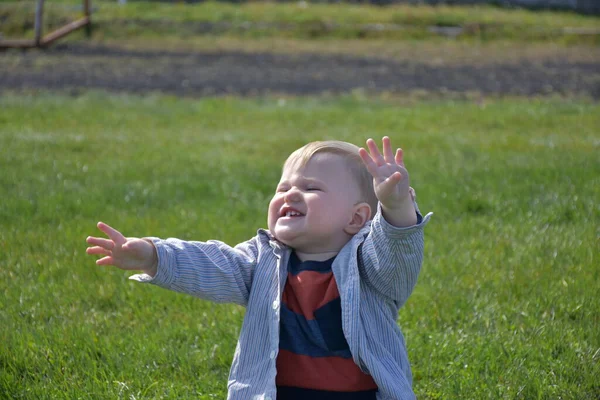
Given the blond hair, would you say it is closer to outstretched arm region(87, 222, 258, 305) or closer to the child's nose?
the child's nose

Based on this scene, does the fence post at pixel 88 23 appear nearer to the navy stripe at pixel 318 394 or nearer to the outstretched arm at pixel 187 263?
the outstretched arm at pixel 187 263

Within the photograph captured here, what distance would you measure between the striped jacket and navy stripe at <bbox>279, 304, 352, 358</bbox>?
0.06m

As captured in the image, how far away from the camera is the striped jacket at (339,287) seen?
8.76 feet

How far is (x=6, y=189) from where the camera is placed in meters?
6.23

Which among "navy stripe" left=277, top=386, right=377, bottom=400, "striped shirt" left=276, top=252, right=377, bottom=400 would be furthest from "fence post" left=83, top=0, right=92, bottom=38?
"navy stripe" left=277, top=386, right=377, bottom=400

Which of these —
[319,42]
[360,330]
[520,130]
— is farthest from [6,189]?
[319,42]

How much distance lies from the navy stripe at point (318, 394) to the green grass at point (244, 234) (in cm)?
70

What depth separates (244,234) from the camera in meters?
5.33

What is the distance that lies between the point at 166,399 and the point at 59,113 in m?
6.86

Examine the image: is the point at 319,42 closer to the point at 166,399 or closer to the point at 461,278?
the point at 461,278

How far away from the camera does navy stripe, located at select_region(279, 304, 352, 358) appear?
2.76 meters

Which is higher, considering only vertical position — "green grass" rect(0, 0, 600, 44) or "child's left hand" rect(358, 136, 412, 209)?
"child's left hand" rect(358, 136, 412, 209)

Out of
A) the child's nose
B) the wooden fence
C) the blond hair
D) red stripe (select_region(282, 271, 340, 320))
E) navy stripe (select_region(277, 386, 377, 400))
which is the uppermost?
the blond hair

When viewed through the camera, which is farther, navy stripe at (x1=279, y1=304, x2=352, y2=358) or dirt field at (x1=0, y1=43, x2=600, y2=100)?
dirt field at (x1=0, y1=43, x2=600, y2=100)
